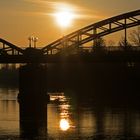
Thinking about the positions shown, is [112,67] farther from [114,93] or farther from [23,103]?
[23,103]

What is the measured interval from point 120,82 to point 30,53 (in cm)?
3297

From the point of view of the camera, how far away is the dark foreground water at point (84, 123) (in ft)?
196

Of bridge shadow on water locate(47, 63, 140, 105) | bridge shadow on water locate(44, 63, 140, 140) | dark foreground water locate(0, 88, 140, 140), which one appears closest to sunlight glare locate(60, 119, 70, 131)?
dark foreground water locate(0, 88, 140, 140)

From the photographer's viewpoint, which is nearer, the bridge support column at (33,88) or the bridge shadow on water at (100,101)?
the bridge shadow on water at (100,101)

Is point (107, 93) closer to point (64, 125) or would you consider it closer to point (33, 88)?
point (33, 88)

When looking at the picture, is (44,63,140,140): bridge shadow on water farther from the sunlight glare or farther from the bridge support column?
the bridge support column

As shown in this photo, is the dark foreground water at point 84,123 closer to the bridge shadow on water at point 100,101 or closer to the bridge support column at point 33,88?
the bridge shadow on water at point 100,101

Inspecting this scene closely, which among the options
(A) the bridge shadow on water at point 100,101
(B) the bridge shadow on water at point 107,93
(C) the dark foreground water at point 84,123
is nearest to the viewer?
(C) the dark foreground water at point 84,123

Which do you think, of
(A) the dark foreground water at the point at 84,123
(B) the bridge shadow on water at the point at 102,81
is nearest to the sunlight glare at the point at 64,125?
(A) the dark foreground water at the point at 84,123

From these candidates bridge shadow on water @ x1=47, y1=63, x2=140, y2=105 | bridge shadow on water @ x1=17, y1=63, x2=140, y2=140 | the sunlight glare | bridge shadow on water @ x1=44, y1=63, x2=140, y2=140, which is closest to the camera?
bridge shadow on water @ x1=17, y1=63, x2=140, y2=140

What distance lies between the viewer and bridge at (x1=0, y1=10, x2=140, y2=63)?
346ft

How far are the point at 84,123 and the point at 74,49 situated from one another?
43.6m

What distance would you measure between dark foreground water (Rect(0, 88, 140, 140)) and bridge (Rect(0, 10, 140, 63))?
1011cm

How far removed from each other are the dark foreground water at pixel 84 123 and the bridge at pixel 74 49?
10113 mm
